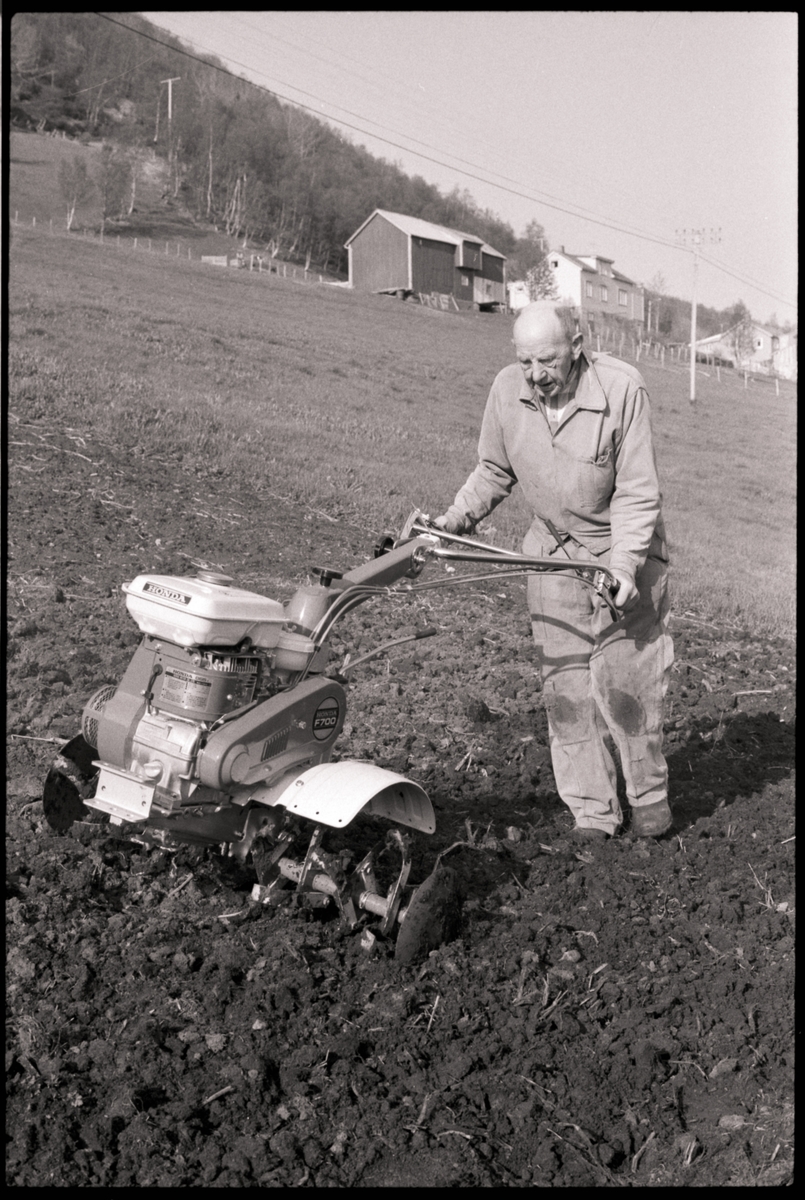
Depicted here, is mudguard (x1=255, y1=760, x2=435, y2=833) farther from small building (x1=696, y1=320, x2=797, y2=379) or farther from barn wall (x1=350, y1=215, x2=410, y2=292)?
small building (x1=696, y1=320, x2=797, y2=379)

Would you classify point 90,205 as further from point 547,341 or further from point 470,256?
point 547,341

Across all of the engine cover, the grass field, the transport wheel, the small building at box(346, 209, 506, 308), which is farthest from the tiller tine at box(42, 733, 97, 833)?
the small building at box(346, 209, 506, 308)

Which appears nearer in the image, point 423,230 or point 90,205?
point 90,205

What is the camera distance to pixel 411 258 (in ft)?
183

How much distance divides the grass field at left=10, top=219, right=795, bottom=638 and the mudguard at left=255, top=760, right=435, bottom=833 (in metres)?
5.98

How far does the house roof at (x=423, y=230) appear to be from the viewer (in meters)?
55.9

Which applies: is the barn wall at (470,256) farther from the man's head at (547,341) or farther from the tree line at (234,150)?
the man's head at (547,341)

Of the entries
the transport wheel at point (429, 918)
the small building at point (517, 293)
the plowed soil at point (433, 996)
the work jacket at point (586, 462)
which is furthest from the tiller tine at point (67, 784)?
the small building at point (517, 293)

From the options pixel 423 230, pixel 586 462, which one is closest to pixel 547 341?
pixel 586 462

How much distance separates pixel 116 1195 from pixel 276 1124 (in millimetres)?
476

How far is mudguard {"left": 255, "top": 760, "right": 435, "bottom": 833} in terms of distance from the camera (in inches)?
137

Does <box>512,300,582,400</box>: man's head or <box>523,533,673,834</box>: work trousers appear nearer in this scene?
<box>512,300,582,400</box>: man's head

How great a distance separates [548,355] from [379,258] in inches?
2171

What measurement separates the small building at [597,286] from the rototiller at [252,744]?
218ft
